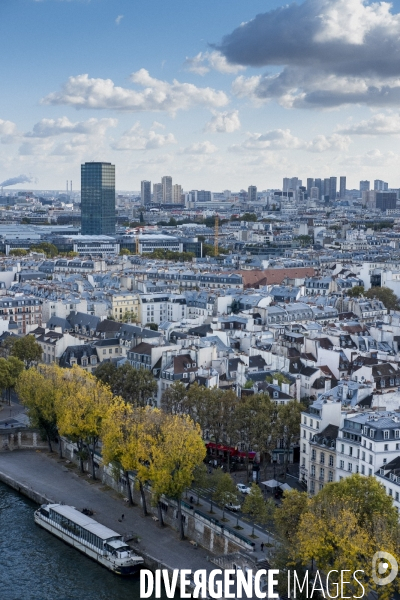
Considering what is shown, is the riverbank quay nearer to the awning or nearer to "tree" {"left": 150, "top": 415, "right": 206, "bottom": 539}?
"tree" {"left": 150, "top": 415, "right": 206, "bottom": 539}

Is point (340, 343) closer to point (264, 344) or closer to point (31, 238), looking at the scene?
point (264, 344)

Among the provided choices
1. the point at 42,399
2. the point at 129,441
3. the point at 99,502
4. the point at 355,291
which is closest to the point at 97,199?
the point at 355,291

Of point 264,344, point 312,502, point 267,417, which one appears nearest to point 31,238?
point 264,344

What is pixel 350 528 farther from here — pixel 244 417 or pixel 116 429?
pixel 244 417

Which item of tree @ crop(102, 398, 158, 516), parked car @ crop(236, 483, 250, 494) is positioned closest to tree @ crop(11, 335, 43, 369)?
tree @ crop(102, 398, 158, 516)

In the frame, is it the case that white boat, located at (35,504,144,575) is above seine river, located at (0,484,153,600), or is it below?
above

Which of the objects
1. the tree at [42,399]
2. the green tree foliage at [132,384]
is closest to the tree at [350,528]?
the tree at [42,399]
